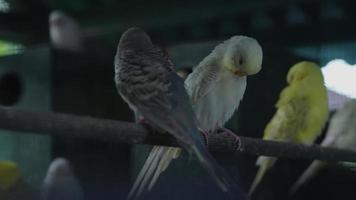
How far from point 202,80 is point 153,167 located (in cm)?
16

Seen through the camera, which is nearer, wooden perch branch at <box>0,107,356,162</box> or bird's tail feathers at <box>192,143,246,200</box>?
wooden perch branch at <box>0,107,356,162</box>

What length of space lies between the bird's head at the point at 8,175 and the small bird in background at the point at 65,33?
0.44 m

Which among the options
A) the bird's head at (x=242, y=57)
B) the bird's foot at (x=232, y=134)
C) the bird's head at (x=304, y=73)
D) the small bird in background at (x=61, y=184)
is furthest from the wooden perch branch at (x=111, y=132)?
the small bird in background at (x=61, y=184)

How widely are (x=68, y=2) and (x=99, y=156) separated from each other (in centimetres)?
56

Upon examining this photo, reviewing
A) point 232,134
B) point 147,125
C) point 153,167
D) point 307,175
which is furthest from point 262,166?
point 147,125

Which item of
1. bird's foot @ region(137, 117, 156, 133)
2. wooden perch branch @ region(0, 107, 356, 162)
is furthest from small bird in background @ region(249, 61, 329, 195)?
bird's foot @ region(137, 117, 156, 133)

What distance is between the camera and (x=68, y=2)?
172 centimetres

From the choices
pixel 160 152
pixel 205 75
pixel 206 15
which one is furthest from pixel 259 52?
pixel 206 15

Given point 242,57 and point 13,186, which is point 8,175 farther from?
point 242,57

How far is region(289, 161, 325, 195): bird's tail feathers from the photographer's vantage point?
143 centimetres

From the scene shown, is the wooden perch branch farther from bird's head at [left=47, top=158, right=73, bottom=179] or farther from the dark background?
bird's head at [left=47, top=158, right=73, bottom=179]

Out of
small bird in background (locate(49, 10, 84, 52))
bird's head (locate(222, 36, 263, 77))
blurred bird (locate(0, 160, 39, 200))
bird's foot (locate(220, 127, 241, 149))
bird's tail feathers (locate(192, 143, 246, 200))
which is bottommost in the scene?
blurred bird (locate(0, 160, 39, 200))

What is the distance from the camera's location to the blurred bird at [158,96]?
2.87 feet

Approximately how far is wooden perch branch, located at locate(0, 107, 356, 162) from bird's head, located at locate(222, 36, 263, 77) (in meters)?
0.11
